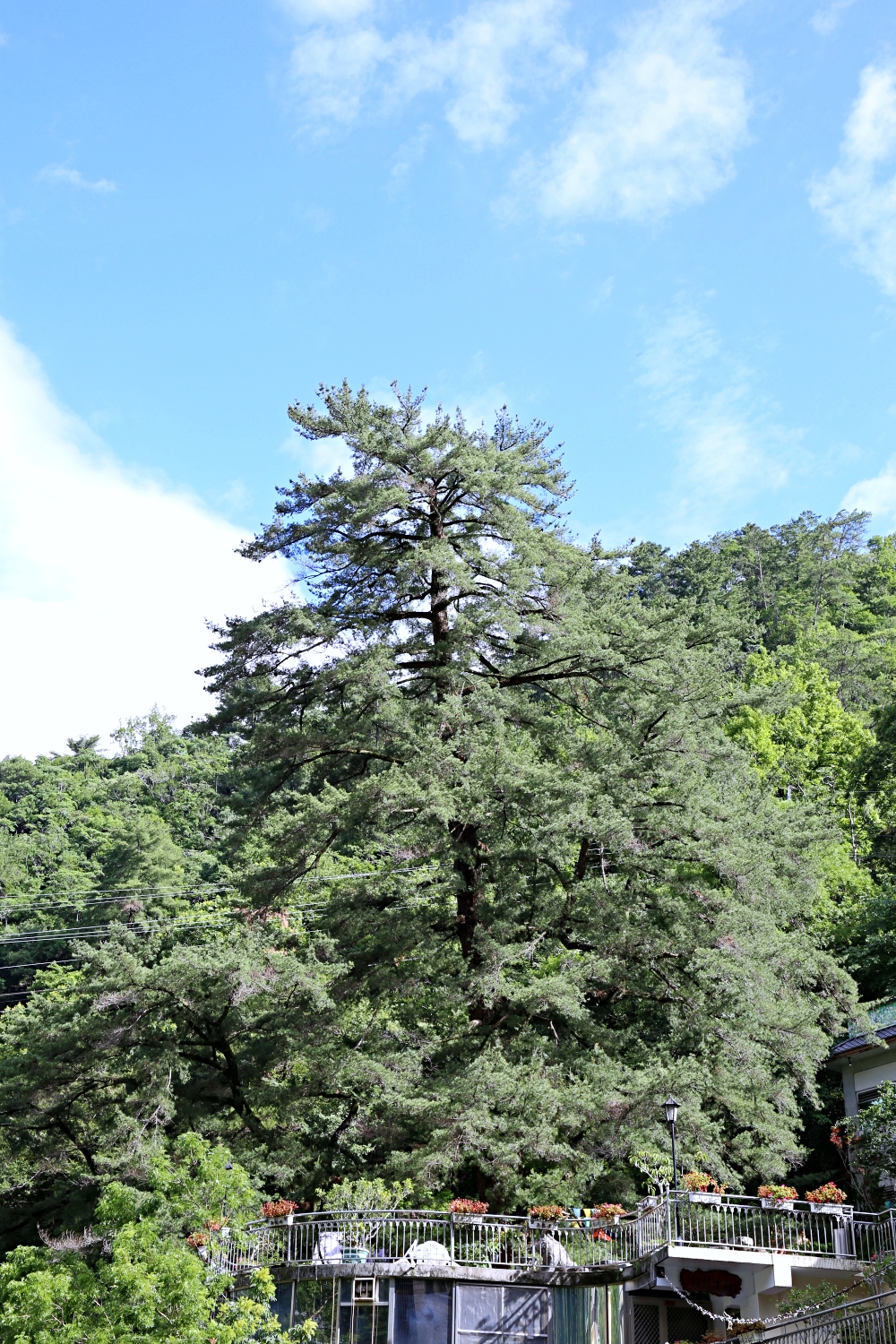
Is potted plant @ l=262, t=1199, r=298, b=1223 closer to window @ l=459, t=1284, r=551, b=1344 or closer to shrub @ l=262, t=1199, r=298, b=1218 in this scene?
shrub @ l=262, t=1199, r=298, b=1218

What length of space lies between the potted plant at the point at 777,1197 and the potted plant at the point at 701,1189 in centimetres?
55

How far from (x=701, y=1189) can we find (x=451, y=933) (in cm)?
747

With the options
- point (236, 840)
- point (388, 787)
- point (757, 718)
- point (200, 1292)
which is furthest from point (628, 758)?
point (757, 718)

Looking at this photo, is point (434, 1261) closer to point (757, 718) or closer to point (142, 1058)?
point (142, 1058)

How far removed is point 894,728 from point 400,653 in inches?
546

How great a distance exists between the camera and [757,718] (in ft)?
145

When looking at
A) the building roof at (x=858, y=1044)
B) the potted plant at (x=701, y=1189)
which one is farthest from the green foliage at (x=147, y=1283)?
the building roof at (x=858, y=1044)

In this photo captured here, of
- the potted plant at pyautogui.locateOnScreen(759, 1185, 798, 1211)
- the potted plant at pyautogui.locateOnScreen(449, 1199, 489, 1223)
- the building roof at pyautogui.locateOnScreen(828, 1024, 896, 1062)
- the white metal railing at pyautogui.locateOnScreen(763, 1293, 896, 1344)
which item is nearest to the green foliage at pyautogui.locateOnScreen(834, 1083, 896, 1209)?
the potted plant at pyautogui.locateOnScreen(759, 1185, 798, 1211)

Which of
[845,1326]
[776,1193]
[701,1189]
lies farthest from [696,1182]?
[845,1326]

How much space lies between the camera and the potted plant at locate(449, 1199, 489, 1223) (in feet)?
57.9

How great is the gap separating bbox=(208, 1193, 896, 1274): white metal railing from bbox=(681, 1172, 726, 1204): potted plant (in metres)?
0.04

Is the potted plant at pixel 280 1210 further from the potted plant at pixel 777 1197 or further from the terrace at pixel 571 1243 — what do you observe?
the potted plant at pixel 777 1197

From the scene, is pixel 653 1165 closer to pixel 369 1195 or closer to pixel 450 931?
pixel 369 1195

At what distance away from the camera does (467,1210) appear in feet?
58.5
